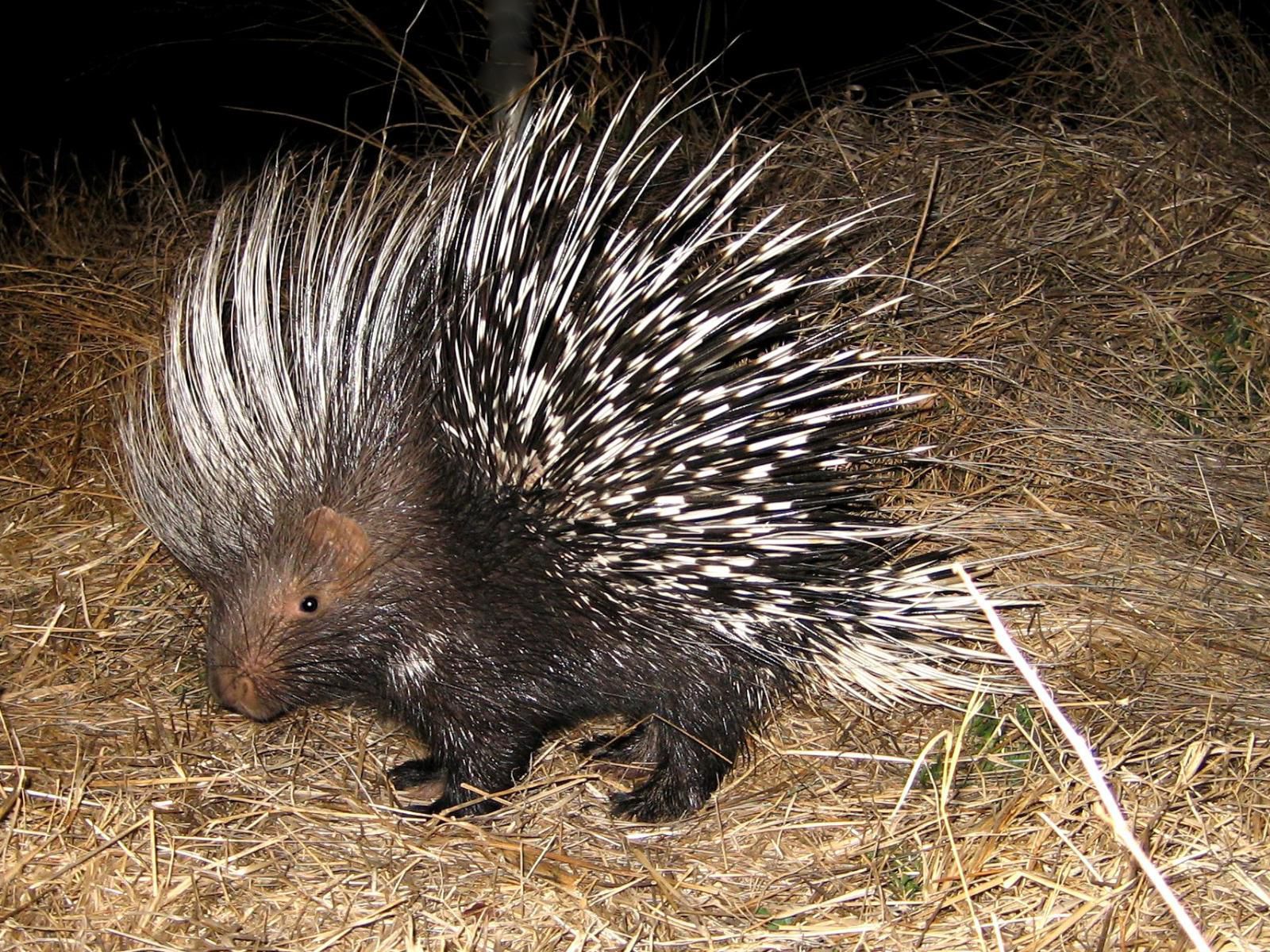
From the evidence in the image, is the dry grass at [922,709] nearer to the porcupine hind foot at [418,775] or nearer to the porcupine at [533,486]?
the porcupine hind foot at [418,775]

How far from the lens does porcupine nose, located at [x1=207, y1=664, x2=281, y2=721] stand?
2.41 m

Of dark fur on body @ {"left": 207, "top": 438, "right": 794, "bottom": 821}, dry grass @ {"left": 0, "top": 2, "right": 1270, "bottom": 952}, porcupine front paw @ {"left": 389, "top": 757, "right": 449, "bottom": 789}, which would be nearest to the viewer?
dry grass @ {"left": 0, "top": 2, "right": 1270, "bottom": 952}

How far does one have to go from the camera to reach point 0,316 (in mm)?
3715

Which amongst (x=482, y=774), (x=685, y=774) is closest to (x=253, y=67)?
(x=482, y=774)

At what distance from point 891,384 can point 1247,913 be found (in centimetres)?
153

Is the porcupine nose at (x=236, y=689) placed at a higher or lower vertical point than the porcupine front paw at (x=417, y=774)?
higher

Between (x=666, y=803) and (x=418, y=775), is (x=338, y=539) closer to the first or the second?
(x=418, y=775)

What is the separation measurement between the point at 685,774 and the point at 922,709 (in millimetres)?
557

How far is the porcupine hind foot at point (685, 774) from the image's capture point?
2.47 m

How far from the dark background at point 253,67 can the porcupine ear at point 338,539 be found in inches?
105

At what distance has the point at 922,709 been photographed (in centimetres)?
262

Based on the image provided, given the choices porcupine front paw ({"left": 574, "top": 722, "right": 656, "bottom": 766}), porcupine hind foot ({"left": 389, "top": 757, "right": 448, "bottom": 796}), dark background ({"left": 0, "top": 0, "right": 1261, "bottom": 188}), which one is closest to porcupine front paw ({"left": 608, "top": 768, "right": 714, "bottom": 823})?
porcupine front paw ({"left": 574, "top": 722, "right": 656, "bottom": 766})

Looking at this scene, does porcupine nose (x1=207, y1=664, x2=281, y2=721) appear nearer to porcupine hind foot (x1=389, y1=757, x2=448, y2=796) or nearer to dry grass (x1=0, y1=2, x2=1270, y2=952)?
dry grass (x1=0, y1=2, x2=1270, y2=952)

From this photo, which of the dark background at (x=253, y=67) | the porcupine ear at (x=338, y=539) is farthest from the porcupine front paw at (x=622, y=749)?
the dark background at (x=253, y=67)
